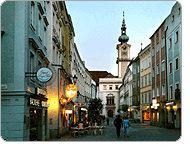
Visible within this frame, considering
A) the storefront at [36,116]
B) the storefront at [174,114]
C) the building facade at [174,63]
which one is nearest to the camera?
the storefront at [36,116]

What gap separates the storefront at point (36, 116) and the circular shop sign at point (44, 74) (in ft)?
3.97

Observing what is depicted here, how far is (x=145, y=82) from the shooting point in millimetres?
47781

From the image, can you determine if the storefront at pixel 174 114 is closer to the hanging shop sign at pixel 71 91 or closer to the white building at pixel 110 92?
the hanging shop sign at pixel 71 91

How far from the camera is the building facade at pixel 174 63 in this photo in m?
29.5

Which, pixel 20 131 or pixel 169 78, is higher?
pixel 169 78

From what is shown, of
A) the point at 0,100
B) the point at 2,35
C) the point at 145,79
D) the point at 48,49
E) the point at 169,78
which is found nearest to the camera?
the point at 0,100

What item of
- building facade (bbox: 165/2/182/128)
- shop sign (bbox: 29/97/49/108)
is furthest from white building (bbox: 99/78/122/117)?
shop sign (bbox: 29/97/49/108)

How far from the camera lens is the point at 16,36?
13555 mm

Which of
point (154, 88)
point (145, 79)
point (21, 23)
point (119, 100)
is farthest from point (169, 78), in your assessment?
point (119, 100)

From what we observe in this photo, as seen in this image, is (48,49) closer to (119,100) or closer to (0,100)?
(0,100)

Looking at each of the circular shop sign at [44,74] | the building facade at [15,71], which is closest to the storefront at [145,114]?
the circular shop sign at [44,74]

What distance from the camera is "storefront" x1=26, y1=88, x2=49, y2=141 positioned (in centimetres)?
1502

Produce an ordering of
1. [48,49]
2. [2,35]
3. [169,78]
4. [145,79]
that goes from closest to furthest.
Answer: [2,35] < [48,49] < [169,78] < [145,79]

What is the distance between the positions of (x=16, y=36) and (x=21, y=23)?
24.8 inches
